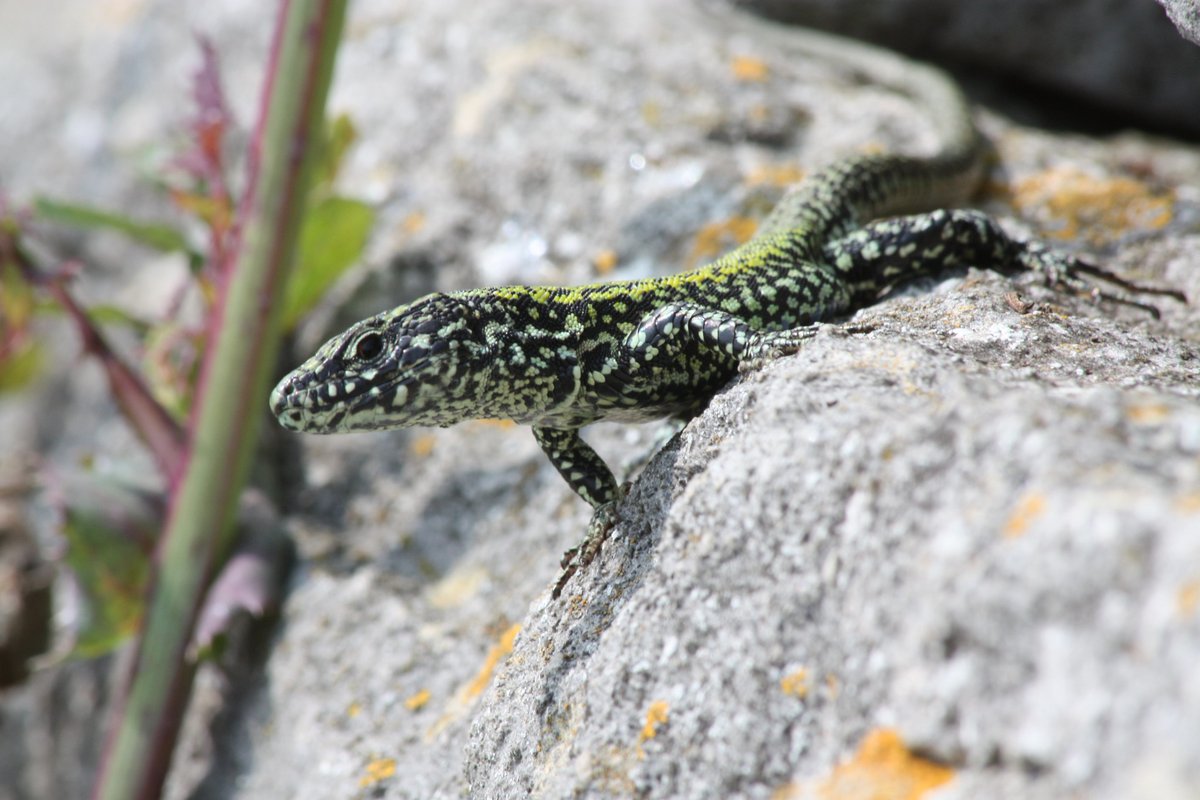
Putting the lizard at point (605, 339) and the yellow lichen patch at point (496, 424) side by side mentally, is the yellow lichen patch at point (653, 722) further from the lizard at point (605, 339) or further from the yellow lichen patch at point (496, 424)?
the yellow lichen patch at point (496, 424)

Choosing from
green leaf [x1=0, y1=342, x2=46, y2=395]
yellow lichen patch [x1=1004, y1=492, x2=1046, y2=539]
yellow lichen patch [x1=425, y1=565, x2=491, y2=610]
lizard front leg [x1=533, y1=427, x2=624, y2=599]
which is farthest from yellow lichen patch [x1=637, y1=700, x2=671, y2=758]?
green leaf [x1=0, y1=342, x2=46, y2=395]

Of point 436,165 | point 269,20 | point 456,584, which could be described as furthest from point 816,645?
point 269,20

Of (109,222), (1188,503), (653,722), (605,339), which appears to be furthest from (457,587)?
(1188,503)

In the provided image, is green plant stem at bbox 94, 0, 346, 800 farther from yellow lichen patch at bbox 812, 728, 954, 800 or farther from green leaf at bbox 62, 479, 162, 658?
yellow lichen patch at bbox 812, 728, 954, 800

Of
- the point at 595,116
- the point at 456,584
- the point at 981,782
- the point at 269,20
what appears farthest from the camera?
the point at 269,20

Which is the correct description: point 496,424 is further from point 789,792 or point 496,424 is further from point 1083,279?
point 789,792

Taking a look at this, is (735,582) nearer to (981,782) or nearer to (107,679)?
(981,782)
